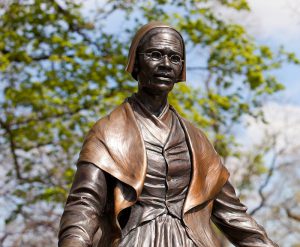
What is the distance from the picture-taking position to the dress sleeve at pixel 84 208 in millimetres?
5352

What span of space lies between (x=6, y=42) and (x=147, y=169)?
13092 millimetres

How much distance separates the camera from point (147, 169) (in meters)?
5.76

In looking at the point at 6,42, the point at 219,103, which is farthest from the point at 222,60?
the point at 6,42

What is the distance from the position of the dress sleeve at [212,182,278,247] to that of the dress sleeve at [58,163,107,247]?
86 cm

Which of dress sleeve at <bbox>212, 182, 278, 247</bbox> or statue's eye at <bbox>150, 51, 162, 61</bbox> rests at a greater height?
statue's eye at <bbox>150, 51, 162, 61</bbox>

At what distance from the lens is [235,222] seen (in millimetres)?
6121

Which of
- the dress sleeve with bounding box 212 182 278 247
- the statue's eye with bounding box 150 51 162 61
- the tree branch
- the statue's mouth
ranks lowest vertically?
the tree branch

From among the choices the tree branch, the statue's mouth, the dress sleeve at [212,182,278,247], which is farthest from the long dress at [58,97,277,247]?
the tree branch

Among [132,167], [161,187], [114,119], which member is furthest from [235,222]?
[114,119]

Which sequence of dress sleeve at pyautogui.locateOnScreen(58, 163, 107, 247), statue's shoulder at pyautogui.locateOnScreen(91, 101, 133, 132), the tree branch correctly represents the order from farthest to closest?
the tree branch → statue's shoulder at pyautogui.locateOnScreen(91, 101, 133, 132) → dress sleeve at pyautogui.locateOnScreen(58, 163, 107, 247)

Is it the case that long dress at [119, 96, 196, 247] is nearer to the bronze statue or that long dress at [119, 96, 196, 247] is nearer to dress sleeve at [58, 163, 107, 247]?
the bronze statue

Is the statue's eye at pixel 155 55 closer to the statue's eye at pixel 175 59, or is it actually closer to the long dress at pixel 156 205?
the statue's eye at pixel 175 59

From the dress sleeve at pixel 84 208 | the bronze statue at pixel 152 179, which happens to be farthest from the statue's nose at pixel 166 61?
the dress sleeve at pixel 84 208

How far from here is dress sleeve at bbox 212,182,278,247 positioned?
6.07 meters
